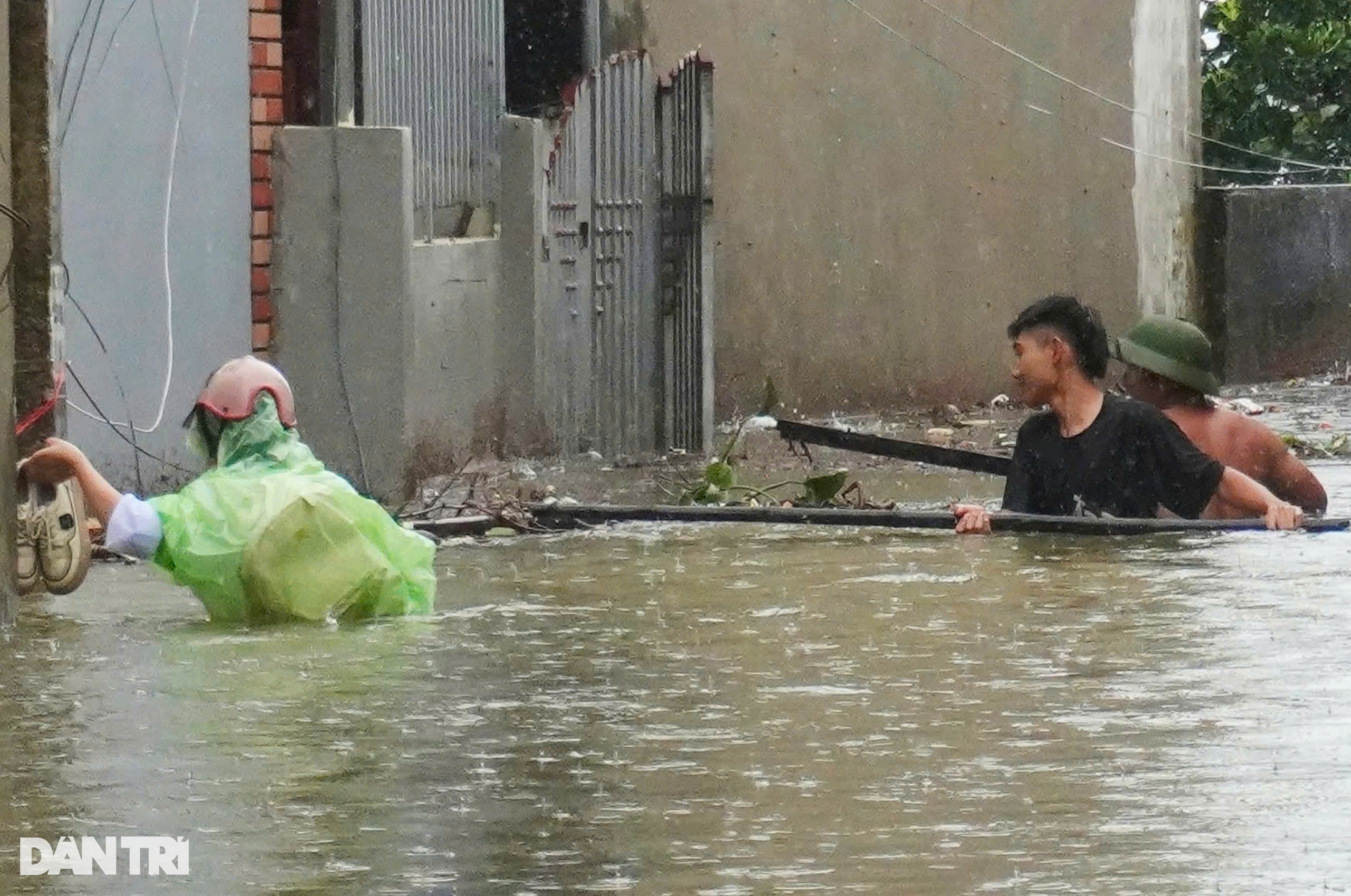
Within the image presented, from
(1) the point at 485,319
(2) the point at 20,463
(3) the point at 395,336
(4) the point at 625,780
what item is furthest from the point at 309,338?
(4) the point at 625,780

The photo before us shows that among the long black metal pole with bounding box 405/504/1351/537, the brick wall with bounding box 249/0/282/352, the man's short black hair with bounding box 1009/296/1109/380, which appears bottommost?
the long black metal pole with bounding box 405/504/1351/537

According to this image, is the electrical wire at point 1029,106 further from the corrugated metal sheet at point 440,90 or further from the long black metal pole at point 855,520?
the long black metal pole at point 855,520

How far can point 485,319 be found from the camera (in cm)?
1233

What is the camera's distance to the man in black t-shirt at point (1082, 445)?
8992mm

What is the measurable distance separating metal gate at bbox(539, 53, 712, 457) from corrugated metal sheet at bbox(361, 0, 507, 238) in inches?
15.4

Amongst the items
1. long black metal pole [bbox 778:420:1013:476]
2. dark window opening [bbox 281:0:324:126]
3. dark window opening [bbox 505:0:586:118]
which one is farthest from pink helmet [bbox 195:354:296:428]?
dark window opening [bbox 505:0:586:118]

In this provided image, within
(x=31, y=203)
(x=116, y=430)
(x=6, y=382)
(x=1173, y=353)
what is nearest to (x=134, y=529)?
(x=6, y=382)

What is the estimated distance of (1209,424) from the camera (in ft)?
30.8

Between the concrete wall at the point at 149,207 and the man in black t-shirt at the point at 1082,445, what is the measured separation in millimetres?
2955

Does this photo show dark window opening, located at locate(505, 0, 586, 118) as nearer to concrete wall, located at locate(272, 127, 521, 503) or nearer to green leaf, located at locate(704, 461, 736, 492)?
concrete wall, located at locate(272, 127, 521, 503)

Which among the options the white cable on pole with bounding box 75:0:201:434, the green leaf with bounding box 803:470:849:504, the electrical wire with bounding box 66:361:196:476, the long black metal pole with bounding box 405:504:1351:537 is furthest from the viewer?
the green leaf with bounding box 803:470:849:504

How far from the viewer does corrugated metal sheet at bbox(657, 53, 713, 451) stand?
13.6 metres

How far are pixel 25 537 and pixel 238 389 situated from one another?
2.31 ft
